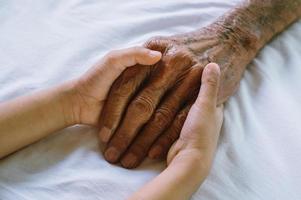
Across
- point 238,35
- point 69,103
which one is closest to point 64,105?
point 69,103

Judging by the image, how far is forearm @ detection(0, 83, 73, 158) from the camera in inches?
29.3

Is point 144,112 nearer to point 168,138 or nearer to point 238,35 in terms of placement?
point 168,138

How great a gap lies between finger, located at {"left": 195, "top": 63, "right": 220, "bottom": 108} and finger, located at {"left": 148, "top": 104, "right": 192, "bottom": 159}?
0.05 metres

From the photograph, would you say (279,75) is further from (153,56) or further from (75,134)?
(75,134)

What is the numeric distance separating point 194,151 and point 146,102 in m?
0.15

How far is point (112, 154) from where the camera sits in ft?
2.47

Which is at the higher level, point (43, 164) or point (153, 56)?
point (153, 56)

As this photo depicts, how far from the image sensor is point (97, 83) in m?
0.79

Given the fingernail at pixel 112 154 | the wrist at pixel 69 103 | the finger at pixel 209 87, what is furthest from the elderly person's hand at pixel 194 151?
the wrist at pixel 69 103

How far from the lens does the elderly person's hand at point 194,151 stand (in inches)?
25.5

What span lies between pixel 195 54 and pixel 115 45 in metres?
0.21

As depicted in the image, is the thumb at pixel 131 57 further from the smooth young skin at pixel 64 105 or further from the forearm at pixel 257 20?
the forearm at pixel 257 20

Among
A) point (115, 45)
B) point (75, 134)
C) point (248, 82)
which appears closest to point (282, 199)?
point (248, 82)

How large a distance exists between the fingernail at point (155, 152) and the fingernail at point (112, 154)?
6cm
